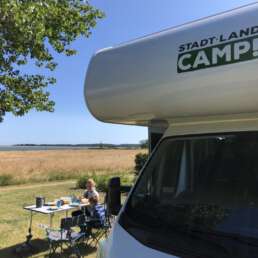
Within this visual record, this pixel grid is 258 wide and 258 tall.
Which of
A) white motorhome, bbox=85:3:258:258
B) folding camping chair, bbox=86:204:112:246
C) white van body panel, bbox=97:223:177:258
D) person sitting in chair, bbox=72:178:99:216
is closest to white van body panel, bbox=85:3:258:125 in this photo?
white motorhome, bbox=85:3:258:258

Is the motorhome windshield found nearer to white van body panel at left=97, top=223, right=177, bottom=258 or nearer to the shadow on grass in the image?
white van body panel at left=97, top=223, right=177, bottom=258

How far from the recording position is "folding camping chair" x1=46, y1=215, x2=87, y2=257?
7.01 meters

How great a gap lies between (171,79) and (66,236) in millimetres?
5002

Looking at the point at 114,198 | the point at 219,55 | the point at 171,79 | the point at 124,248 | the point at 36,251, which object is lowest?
the point at 36,251

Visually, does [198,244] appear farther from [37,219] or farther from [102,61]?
[37,219]

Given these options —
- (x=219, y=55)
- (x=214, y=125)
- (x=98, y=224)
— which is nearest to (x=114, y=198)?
(x=214, y=125)

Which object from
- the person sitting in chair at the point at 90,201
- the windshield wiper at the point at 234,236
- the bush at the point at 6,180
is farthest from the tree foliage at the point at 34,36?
the bush at the point at 6,180

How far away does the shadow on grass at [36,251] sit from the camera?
7.29 m

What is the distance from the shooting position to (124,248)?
251 centimetres

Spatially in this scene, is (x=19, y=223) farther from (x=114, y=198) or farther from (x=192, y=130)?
(x=192, y=130)

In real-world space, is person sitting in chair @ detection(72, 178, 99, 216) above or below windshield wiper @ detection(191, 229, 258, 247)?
below

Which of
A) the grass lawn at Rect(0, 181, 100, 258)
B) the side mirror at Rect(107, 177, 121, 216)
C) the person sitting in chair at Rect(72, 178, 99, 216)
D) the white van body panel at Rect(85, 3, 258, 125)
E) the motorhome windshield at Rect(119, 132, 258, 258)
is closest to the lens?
the motorhome windshield at Rect(119, 132, 258, 258)

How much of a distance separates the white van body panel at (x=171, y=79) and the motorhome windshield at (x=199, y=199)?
0.24 meters

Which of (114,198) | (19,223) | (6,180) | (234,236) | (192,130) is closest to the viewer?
(234,236)
